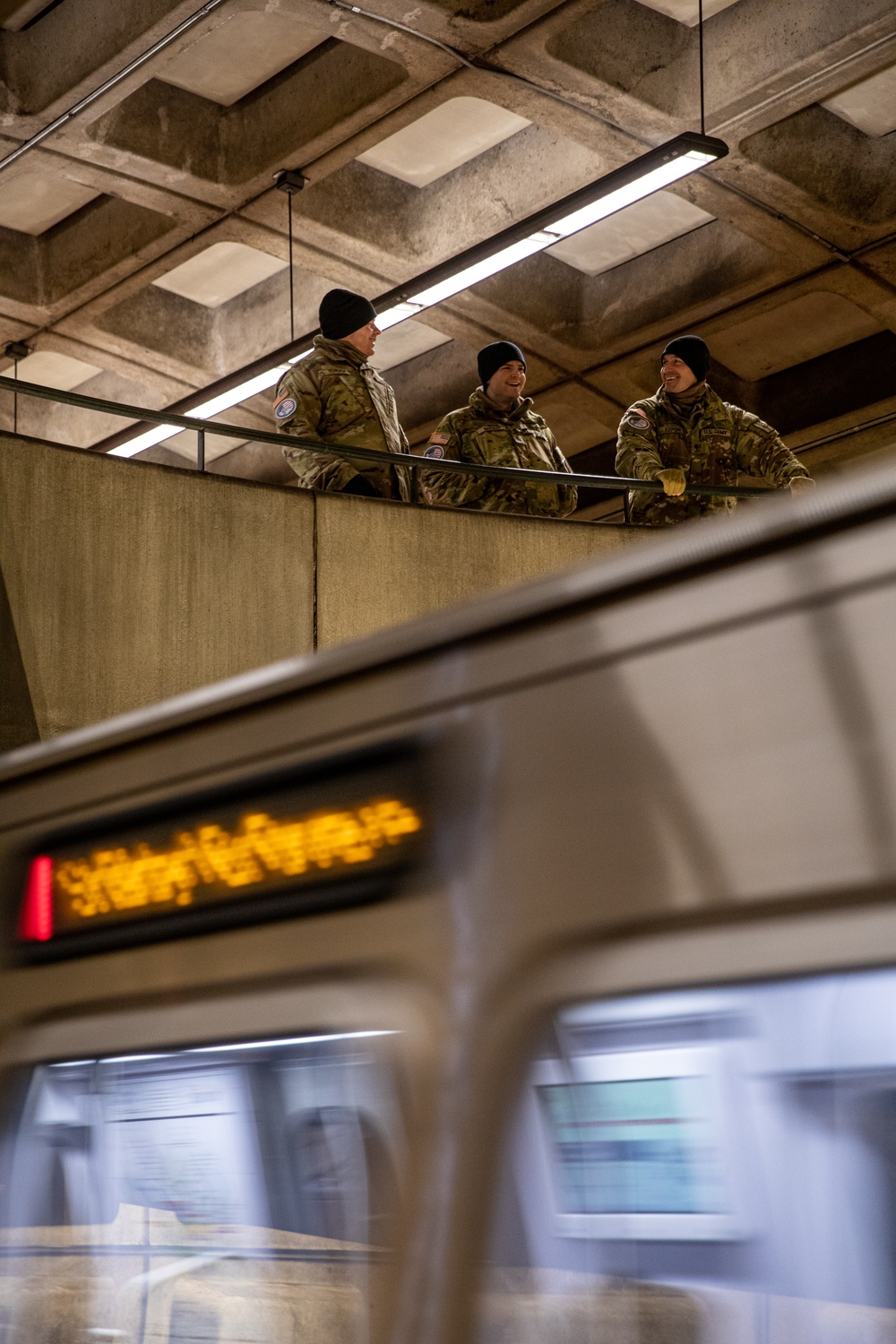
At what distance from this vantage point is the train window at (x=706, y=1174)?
137cm

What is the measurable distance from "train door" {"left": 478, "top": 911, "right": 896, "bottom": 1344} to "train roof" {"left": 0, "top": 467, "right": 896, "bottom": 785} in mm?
347

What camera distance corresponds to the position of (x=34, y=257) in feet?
47.3

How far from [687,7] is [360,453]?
17.4 feet

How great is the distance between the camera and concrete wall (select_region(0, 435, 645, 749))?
251 inches

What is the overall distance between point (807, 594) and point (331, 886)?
2.29 feet

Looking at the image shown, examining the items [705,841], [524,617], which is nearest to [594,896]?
[705,841]

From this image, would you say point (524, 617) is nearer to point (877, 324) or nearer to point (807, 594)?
point (807, 594)

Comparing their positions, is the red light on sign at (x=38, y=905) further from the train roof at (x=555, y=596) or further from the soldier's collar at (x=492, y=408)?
the soldier's collar at (x=492, y=408)

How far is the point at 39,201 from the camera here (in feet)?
44.9

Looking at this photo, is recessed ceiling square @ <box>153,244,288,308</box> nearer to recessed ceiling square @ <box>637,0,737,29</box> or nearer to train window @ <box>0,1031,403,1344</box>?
recessed ceiling square @ <box>637,0,737,29</box>

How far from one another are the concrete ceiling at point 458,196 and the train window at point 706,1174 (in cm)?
594

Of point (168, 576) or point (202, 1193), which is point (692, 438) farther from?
point (202, 1193)

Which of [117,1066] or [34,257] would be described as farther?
[34,257]

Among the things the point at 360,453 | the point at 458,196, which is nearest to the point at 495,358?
the point at 360,453
